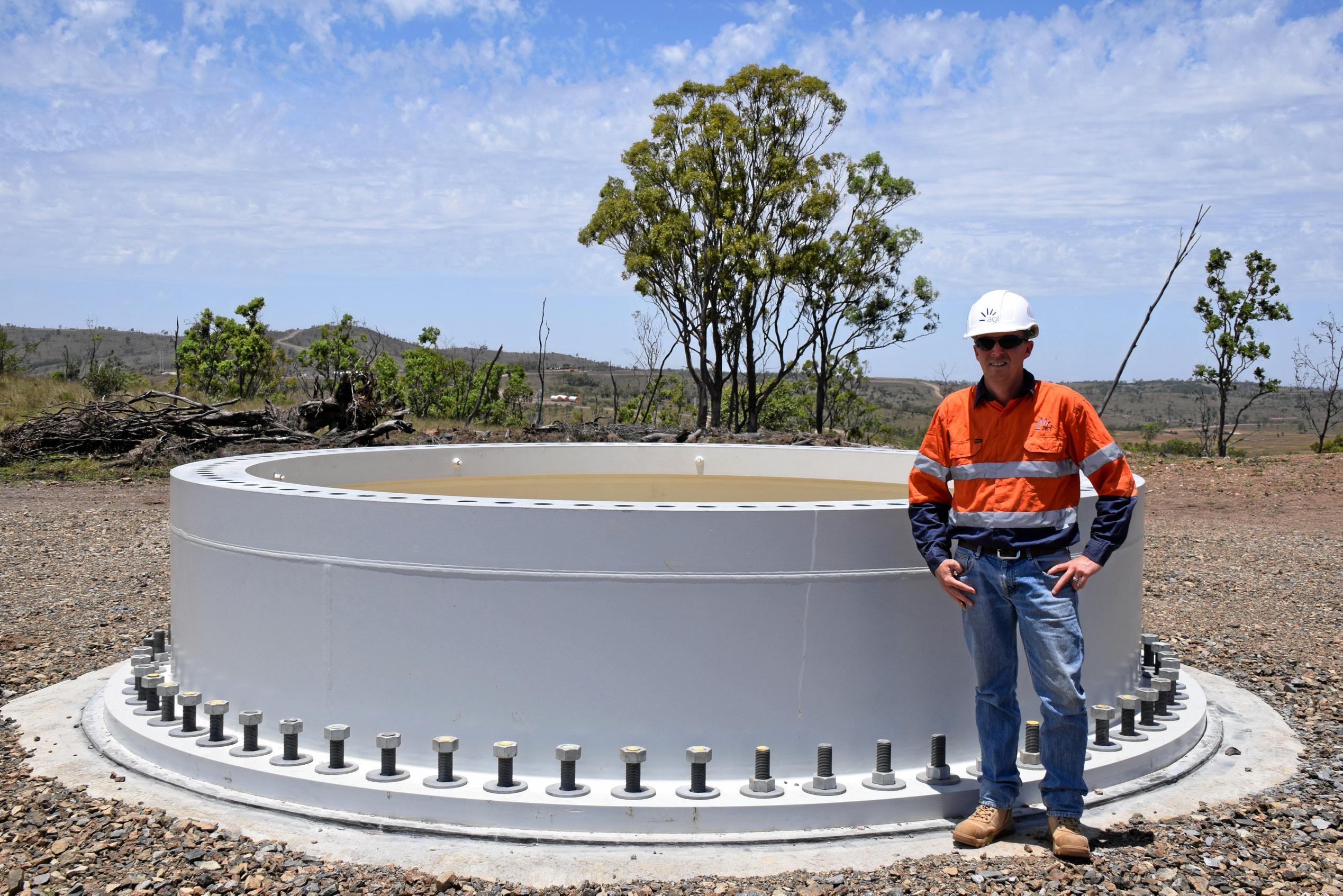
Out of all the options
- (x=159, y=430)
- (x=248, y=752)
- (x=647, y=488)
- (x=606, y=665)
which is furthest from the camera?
(x=159, y=430)

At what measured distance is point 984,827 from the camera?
3.56m

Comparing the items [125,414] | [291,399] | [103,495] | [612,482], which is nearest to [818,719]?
[612,482]

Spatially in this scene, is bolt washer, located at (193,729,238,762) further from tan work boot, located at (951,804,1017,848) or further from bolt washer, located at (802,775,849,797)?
tan work boot, located at (951,804,1017,848)

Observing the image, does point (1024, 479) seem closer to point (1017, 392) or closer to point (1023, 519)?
point (1023, 519)

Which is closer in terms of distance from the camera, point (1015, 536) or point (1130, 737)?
point (1015, 536)

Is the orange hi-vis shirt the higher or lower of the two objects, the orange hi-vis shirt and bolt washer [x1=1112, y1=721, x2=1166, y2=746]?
the higher

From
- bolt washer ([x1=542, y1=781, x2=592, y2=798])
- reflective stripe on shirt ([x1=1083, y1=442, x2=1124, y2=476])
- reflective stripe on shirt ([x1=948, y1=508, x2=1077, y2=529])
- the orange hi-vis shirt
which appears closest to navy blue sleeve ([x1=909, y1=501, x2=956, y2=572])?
the orange hi-vis shirt

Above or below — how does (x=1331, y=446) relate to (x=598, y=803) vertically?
above

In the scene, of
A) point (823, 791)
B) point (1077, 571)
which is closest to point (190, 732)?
point (823, 791)

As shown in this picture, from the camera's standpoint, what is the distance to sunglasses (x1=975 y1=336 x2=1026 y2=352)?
3600 mm

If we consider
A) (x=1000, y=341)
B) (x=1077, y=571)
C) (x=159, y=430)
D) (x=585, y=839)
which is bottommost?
(x=585, y=839)

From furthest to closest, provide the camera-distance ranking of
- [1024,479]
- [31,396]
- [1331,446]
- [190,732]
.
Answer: [1331,446] → [31,396] → [190,732] → [1024,479]

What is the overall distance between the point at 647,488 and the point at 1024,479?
367 cm

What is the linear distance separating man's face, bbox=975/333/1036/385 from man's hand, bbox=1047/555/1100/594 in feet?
2.07
